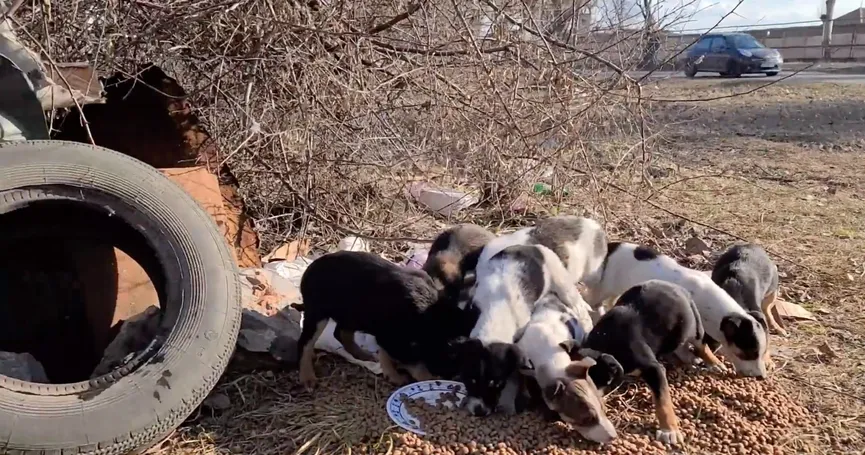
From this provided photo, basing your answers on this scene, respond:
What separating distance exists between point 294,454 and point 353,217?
125 inches

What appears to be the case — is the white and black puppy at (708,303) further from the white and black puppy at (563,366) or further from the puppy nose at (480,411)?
the puppy nose at (480,411)

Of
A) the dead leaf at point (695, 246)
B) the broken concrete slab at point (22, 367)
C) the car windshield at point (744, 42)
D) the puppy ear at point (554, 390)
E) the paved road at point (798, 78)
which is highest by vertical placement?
the broken concrete slab at point (22, 367)

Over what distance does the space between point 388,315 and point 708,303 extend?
6.14 ft

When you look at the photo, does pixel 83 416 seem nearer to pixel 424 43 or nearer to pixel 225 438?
pixel 225 438

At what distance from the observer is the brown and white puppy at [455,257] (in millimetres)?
5379

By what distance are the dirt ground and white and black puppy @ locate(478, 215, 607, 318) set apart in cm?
113

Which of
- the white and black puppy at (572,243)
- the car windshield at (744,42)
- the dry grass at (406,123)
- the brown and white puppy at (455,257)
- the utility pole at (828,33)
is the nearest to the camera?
the brown and white puppy at (455,257)

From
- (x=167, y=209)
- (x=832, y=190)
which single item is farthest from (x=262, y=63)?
(x=832, y=190)

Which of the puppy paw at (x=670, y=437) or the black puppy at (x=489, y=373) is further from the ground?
the black puppy at (x=489, y=373)

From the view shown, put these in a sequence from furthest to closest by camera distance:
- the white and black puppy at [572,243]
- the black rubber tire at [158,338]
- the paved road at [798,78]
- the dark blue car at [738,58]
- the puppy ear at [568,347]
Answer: the dark blue car at [738,58], the paved road at [798,78], the white and black puppy at [572,243], the puppy ear at [568,347], the black rubber tire at [158,338]

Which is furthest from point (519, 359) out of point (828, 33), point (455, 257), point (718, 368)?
point (828, 33)

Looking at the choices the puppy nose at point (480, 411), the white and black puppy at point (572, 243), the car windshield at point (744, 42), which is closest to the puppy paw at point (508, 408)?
the puppy nose at point (480, 411)

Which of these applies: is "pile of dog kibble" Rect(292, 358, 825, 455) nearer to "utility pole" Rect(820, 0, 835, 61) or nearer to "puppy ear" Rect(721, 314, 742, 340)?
"puppy ear" Rect(721, 314, 742, 340)

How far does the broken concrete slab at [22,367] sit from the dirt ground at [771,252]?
2.53 feet
